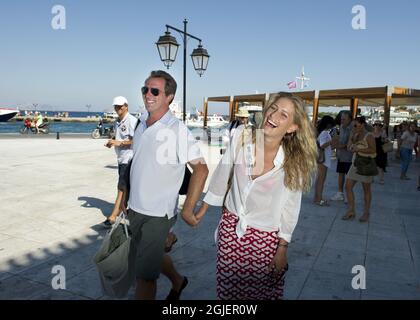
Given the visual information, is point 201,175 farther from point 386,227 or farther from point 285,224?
point 386,227

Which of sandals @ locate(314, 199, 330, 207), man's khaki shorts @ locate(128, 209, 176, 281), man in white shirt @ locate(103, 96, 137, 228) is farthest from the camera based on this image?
sandals @ locate(314, 199, 330, 207)

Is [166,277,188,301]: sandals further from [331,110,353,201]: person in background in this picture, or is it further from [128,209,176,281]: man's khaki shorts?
[331,110,353,201]: person in background

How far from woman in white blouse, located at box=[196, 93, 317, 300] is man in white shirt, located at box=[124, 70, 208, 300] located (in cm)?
39

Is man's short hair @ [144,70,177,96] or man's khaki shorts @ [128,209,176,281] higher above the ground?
man's short hair @ [144,70,177,96]

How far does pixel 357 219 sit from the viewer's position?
582cm

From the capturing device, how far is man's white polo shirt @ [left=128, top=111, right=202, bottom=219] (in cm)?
244

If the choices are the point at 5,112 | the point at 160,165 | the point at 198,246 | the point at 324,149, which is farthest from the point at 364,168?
the point at 5,112

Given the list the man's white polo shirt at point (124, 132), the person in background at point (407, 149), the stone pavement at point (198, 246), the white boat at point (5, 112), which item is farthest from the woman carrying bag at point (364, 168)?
the white boat at point (5, 112)

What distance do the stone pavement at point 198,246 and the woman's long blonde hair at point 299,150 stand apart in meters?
1.61

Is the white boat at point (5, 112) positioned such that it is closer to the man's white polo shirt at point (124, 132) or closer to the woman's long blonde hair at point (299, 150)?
the man's white polo shirt at point (124, 132)

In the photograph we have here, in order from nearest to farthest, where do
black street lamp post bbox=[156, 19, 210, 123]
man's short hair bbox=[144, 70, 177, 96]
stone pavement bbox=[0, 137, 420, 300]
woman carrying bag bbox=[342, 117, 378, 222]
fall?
1. man's short hair bbox=[144, 70, 177, 96]
2. stone pavement bbox=[0, 137, 420, 300]
3. woman carrying bag bbox=[342, 117, 378, 222]
4. black street lamp post bbox=[156, 19, 210, 123]

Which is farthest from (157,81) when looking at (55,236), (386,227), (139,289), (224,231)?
(386,227)

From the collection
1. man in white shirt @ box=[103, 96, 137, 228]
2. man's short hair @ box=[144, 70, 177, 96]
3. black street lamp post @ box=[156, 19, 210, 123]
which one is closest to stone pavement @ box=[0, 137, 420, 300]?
man in white shirt @ box=[103, 96, 137, 228]
